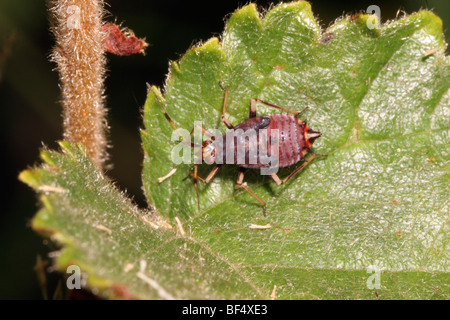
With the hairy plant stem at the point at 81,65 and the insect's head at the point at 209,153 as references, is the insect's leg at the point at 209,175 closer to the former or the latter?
the insect's head at the point at 209,153

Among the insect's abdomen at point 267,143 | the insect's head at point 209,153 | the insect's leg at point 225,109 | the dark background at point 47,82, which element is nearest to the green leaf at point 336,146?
the insect's leg at point 225,109

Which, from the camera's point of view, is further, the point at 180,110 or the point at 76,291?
the point at 180,110

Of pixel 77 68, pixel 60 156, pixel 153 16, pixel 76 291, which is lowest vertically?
pixel 76 291

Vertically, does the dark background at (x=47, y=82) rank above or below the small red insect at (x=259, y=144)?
above

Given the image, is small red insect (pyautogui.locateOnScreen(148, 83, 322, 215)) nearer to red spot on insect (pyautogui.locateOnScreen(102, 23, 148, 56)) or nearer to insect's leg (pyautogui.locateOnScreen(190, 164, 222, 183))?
insect's leg (pyautogui.locateOnScreen(190, 164, 222, 183))

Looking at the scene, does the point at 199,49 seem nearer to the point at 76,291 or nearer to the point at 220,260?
the point at 220,260

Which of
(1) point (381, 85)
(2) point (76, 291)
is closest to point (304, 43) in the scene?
(1) point (381, 85)

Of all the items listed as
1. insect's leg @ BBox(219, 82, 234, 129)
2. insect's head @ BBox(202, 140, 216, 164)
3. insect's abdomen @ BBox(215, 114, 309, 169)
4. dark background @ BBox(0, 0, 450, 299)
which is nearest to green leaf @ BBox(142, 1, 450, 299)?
insect's leg @ BBox(219, 82, 234, 129)
